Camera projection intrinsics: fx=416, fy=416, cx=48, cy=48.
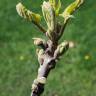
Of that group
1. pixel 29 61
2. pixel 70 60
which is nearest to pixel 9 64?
pixel 29 61

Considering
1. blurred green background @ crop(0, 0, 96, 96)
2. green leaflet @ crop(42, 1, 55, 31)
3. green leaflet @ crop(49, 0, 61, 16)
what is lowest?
green leaflet @ crop(42, 1, 55, 31)

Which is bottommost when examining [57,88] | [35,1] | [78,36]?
[57,88]

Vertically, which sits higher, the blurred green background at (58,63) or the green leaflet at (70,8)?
the blurred green background at (58,63)

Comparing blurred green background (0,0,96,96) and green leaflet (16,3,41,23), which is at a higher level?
blurred green background (0,0,96,96)

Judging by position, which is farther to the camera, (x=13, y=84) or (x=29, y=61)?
(x=29, y=61)

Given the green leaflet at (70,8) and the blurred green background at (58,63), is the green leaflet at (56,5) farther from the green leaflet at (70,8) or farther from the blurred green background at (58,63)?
the blurred green background at (58,63)

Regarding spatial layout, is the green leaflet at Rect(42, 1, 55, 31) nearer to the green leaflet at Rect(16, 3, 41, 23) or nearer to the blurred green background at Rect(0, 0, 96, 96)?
the green leaflet at Rect(16, 3, 41, 23)

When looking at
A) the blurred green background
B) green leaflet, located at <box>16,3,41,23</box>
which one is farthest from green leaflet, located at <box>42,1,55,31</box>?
the blurred green background

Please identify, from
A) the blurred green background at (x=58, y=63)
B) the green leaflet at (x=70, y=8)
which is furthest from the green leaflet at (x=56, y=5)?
the blurred green background at (x=58, y=63)

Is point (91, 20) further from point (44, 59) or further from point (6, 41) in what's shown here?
point (44, 59)
